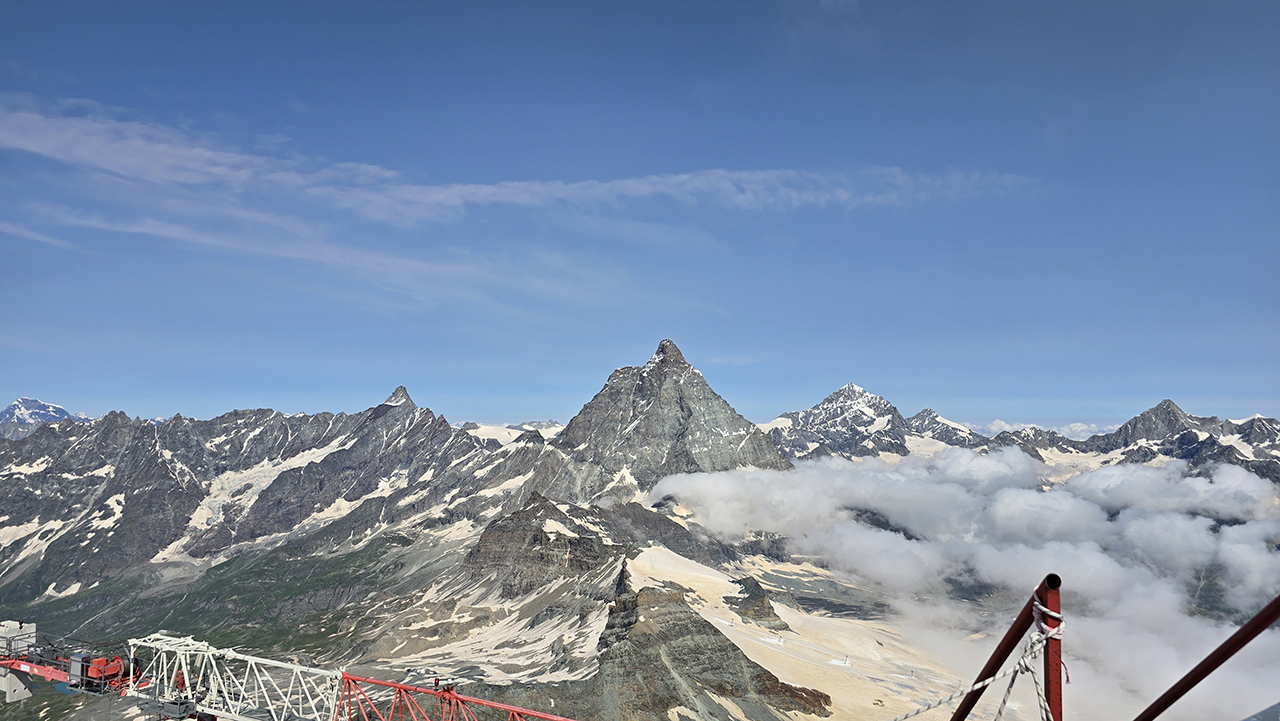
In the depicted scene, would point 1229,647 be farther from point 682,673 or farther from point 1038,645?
point 682,673

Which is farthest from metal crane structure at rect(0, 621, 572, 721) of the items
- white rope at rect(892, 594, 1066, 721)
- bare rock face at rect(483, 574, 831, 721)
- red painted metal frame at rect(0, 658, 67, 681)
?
bare rock face at rect(483, 574, 831, 721)

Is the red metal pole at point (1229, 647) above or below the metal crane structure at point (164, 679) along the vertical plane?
above

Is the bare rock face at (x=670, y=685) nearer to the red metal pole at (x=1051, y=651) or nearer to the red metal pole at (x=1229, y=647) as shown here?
the red metal pole at (x=1051, y=651)

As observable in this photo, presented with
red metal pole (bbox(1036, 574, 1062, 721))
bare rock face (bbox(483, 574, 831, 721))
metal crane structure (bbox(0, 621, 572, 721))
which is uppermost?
red metal pole (bbox(1036, 574, 1062, 721))

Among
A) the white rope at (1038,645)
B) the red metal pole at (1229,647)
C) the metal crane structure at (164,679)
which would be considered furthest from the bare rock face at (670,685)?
the red metal pole at (1229,647)

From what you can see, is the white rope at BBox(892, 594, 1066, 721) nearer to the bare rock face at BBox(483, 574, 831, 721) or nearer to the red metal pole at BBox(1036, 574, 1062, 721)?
the red metal pole at BBox(1036, 574, 1062, 721)

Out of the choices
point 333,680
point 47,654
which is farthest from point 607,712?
point 47,654

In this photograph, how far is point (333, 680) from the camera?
252ft

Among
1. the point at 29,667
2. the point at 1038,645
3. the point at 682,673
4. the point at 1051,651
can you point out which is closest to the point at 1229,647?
the point at 1051,651

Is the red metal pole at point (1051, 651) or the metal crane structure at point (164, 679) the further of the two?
the metal crane structure at point (164, 679)

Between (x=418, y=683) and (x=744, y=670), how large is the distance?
88.0 meters

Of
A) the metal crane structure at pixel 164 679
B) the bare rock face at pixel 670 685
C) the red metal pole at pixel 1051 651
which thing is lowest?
the bare rock face at pixel 670 685

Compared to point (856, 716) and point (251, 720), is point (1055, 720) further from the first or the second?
point (856, 716)

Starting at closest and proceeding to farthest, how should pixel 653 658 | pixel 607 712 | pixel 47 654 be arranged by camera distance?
1. pixel 47 654
2. pixel 607 712
3. pixel 653 658
